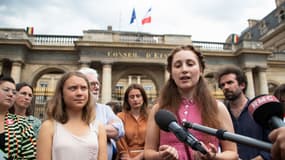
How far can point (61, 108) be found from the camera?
101 inches

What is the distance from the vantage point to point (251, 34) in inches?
1565

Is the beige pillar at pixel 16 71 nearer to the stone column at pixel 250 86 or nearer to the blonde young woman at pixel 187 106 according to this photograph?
the stone column at pixel 250 86

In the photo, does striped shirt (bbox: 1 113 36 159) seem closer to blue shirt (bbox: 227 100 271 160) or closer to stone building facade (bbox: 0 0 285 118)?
blue shirt (bbox: 227 100 271 160)

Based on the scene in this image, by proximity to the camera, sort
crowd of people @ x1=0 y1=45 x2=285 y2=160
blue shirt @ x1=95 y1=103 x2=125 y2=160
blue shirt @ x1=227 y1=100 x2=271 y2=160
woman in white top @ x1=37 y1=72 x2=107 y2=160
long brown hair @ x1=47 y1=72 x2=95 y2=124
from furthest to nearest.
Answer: blue shirt @ x1=95 y1=103 x2=125 y2=160 → blue shirt @ x1=227 y1=100 x2=271 y2=160 → long brown hair @ x1=47 y1=72 x2=95 y2=124 → woman in white top @ x1=37 y1=72 x2=107 y2=160 → crowd of people @ x1=0 y1=45 x2=285 y2=160

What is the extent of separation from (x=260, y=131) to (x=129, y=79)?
114 feet

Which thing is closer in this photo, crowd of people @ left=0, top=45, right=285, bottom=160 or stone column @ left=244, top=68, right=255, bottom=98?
crowd of people @ left=0, top=45, right=285, bottom=160

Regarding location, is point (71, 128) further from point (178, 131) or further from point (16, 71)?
point (16, 71)

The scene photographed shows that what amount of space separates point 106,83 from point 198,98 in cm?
1667

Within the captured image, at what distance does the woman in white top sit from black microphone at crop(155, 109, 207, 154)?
1.04 m

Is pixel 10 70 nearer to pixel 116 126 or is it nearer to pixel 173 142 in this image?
pixel 116 126

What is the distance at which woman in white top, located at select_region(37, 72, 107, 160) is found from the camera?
2.32 m

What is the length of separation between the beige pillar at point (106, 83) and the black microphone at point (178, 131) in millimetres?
16596

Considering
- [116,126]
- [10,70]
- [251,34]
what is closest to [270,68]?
[251,34]

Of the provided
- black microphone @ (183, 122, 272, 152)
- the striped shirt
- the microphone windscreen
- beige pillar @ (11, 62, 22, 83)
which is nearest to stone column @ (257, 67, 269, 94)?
beige pillar @ (11, 62, 22, 83)
